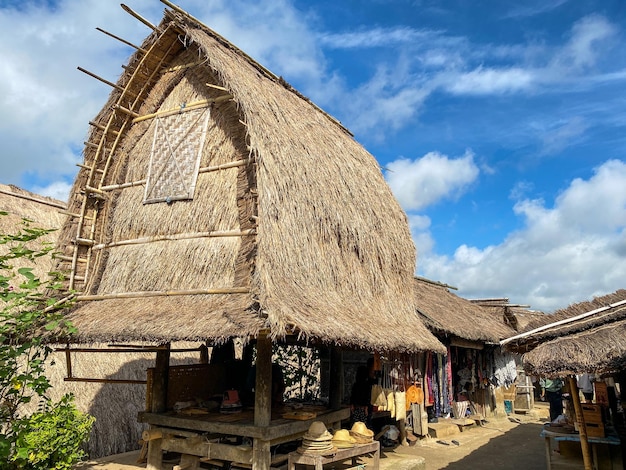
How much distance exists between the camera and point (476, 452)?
33.0 ft

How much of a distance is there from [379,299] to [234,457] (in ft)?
11.2

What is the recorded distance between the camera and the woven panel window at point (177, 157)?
24.8ft

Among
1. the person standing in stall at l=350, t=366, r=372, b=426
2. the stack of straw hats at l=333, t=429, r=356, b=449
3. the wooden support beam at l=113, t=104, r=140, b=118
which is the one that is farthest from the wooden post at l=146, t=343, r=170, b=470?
the wooden support beam at l=113, t=104, r=140, b=118

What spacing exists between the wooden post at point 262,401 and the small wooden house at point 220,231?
17 mm

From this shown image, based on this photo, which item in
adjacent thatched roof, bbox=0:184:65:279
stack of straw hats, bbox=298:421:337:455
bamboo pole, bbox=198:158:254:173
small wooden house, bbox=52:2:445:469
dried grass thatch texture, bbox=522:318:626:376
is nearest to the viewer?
dried grass thatch texture, bbox=522:318:626:376

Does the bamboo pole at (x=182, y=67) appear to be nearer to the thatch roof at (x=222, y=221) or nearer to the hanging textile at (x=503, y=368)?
the thatch roof at (x=222, y=221)

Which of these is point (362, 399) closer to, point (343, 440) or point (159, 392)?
point (343, 440)

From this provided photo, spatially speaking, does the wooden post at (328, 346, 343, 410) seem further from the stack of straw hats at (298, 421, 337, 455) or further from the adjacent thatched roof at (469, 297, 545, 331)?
the adjacent thatched roof at (469, 297, 545, 331)

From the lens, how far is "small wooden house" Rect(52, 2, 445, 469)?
614cm

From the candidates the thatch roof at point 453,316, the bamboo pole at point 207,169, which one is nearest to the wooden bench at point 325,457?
the bamboo pole at point 207,169

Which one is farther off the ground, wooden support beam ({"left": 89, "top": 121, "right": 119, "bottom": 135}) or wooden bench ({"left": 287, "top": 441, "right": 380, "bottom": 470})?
wooden support beam ({"left": 89, "top": 121, "right": 119, "bottom": 135})

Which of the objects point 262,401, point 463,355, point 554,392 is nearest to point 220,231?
point 262,401

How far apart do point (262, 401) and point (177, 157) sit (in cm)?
397

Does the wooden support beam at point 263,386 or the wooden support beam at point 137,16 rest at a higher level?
the wooden support beam at point 137,16
